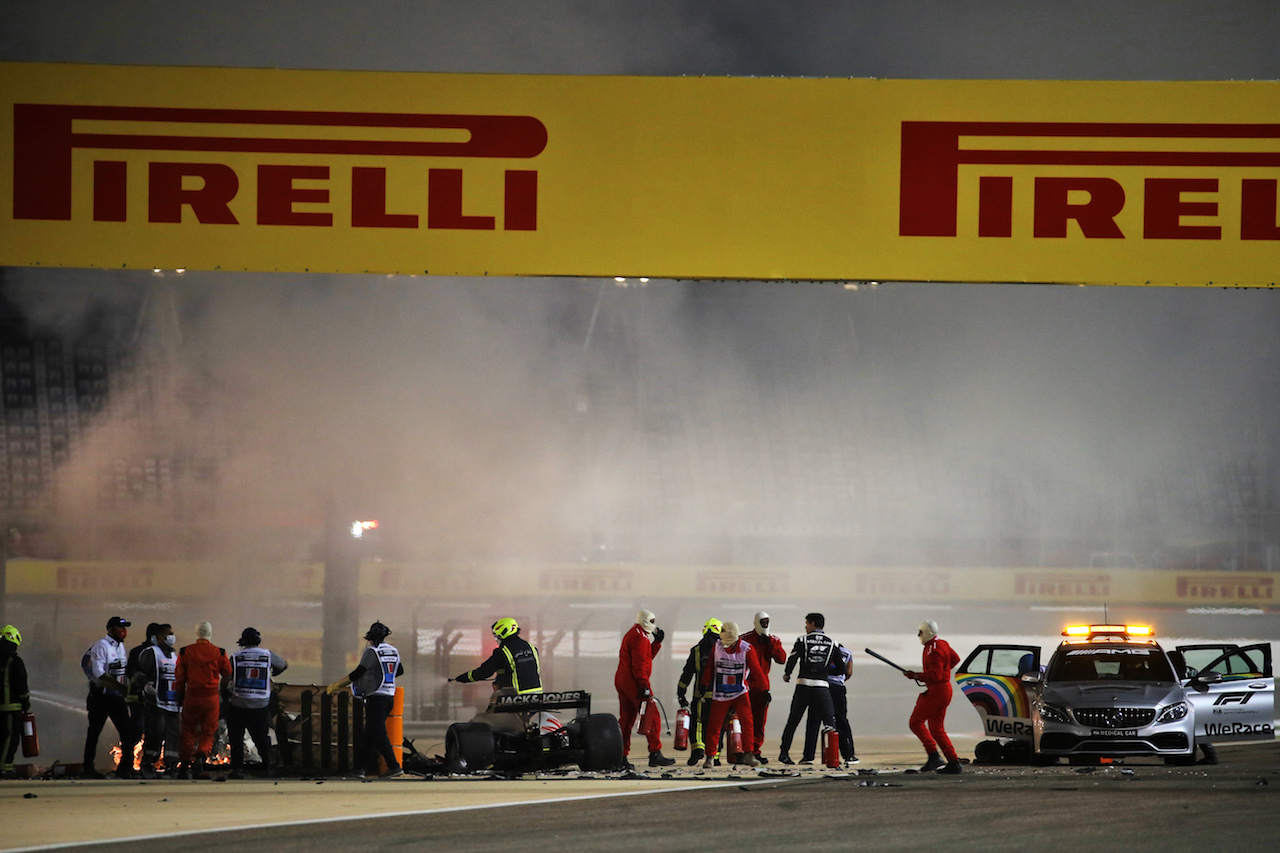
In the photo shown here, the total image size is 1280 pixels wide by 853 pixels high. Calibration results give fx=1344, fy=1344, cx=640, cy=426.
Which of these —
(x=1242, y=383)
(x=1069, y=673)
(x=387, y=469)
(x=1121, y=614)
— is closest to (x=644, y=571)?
(x=387, y=469)

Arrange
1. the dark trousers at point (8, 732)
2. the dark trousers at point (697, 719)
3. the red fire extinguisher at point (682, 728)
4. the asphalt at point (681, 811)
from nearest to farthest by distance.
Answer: the asphalt at point (681, 811) → the dark trousers at point (8, 732) → the dark trousers at point (697, 719) → the red fire extinguisher at point (682, 728)

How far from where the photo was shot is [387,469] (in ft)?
106

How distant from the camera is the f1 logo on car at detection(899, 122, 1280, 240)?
11.1 m

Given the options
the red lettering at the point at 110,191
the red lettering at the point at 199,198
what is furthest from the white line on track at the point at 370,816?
the red lettering at the point at 110,191

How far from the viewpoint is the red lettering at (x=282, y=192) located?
442 inches

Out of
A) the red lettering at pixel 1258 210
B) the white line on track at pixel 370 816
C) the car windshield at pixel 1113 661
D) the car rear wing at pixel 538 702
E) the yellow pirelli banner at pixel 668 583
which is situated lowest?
the yellow pirelli banner at pixel 668 583

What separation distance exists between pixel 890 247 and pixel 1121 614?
85.0ft

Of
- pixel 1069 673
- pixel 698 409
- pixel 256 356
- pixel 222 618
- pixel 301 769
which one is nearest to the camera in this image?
pixel 301 769

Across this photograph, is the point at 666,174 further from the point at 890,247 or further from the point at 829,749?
the point at 829,749

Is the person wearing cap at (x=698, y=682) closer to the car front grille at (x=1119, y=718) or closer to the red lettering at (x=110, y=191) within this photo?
the car front grille at (x=1119, y=718)

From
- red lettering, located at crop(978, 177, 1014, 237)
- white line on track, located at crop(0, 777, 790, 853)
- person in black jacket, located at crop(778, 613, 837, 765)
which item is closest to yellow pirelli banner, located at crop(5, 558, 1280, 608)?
person in black jacket, located at crop(778, 613, 837, 765)

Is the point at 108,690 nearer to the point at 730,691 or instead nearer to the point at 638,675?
the point at 638,675

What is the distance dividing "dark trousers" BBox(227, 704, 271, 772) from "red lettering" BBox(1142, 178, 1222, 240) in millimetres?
8413

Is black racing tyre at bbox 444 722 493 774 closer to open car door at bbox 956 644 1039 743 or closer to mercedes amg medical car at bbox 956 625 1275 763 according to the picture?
open car door at bbox 956 644 1039 743
